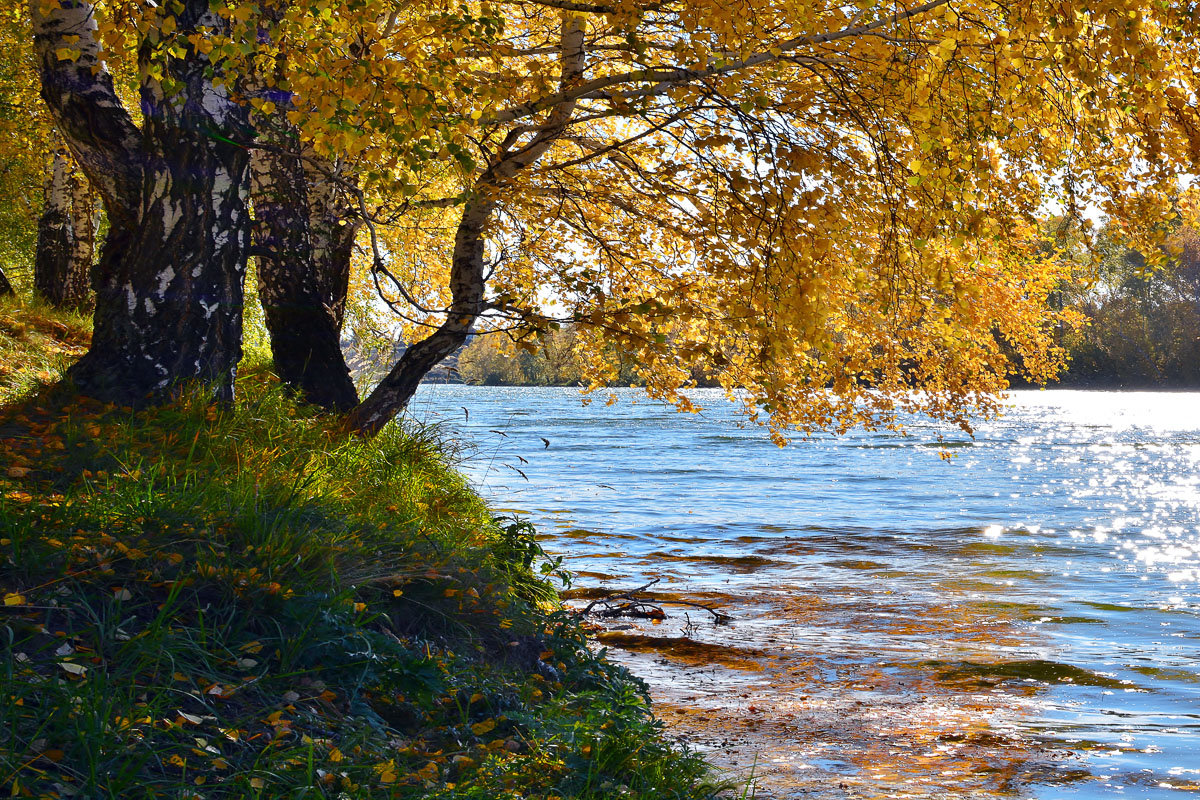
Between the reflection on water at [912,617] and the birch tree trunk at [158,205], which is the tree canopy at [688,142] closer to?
the birch tree trunk at [158,205]

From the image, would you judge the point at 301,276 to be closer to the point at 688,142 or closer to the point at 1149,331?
the point at 688,142

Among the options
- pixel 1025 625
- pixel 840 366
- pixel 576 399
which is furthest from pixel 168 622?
pixel 576 399

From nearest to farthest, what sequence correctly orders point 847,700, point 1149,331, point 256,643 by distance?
point 256,643
point 847,700
point 1149,331

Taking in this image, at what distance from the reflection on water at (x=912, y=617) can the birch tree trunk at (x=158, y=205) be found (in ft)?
11.0

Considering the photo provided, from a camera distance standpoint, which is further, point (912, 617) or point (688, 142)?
point (912, 617)

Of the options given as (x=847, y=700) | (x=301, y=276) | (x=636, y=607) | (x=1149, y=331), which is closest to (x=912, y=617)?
(x=636, y=607)

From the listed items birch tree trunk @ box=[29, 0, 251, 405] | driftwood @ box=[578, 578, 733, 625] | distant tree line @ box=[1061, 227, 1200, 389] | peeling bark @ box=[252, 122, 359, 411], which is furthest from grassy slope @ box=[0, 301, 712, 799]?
distant tree line @ box=[1061, 227, 1200, 389]

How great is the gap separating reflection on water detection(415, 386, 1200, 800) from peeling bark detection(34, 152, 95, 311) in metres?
5.95

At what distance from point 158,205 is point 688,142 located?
12.2ft

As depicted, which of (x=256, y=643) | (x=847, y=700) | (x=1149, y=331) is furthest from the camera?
(x=1149, y=331)

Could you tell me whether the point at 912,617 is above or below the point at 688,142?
below

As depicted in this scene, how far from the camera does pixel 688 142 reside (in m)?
6.90

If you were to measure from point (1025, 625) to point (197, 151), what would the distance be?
8.87m

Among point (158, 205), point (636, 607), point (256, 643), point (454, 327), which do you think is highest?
point (158, 205)
